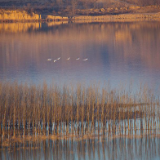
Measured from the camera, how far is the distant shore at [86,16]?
38.5m

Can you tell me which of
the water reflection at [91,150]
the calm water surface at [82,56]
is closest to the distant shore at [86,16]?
the calm water surface at [82,56]

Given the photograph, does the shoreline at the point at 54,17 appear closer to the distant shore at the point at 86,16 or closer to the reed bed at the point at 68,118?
the distant shore at the point at 86,16

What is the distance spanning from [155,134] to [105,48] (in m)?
11.9

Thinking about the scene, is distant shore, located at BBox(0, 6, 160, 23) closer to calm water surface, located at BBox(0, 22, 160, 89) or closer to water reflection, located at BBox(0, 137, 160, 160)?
calm water surface, located at BBox(0, 22, 160, 89)

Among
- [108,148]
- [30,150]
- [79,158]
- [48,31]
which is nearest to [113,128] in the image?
[108,148]

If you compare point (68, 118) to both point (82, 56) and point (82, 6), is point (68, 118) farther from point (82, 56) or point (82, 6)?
point (82, 6)

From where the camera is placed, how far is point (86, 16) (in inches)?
1598

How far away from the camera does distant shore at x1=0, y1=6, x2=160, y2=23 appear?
38.5 meters

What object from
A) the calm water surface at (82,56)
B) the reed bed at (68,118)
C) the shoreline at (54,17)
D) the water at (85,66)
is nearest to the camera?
the water at (85,66)

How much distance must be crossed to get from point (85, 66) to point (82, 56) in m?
2.25

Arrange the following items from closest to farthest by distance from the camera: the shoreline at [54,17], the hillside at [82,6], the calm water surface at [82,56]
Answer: the calm water surface at [82,56] < the shoreline at [54,17] < the hillside at [82,6]

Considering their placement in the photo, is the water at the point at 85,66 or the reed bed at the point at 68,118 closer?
the water at the point at 85,66

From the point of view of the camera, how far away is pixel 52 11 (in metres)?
42.4

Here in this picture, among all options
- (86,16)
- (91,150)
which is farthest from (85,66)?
(86,16)
